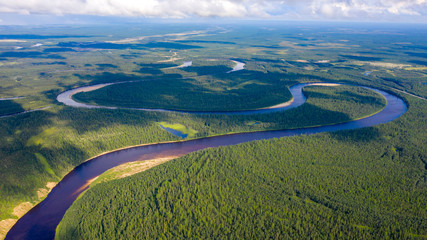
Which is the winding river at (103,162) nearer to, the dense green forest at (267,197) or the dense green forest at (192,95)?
the dense green forest at (267,197)

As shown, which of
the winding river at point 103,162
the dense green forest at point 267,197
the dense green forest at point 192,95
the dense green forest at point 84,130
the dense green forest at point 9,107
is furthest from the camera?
the dense green forest at point 192,95

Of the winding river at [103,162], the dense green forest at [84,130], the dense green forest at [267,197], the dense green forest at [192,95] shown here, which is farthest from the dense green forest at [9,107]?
the dense green forest at [267,197]

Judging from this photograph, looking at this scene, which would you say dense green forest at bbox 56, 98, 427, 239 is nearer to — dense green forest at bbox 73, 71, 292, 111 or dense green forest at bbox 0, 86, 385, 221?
dense green forest at bbox 0, 86, 385, 221

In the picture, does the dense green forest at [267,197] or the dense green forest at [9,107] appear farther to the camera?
the dense green forest at [9,107]

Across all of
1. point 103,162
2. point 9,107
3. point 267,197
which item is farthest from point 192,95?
point 267,197

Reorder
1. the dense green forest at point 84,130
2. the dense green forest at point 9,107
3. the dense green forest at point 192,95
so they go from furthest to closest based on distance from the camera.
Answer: the dense green forest at point 192,95
the dense green forest at point 9,107
the dense green forest at point 84,130

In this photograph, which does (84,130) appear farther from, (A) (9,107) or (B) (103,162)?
(A) (9,107)

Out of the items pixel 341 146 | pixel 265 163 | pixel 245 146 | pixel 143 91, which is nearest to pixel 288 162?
pixel 265 163
